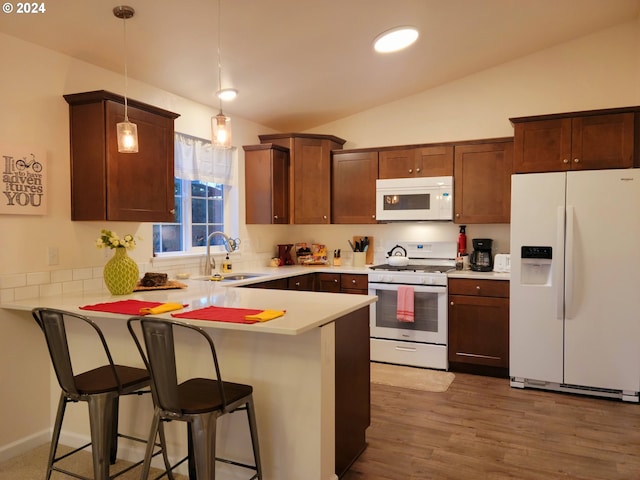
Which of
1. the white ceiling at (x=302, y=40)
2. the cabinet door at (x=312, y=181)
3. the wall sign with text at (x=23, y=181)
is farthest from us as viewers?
the cabinet door at (x=312, y=181)

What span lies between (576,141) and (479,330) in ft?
5.72

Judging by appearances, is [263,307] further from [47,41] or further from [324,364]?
[47,41]

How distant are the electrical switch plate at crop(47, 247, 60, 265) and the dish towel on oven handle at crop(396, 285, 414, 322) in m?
2.81

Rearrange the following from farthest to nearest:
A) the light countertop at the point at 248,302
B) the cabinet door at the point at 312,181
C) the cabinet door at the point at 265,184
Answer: the cabinet door at the point at 312,181, the cabinet door at the point at 265,184, the light countertop at the point at 248,302

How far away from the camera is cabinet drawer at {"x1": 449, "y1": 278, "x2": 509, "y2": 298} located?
157 inches

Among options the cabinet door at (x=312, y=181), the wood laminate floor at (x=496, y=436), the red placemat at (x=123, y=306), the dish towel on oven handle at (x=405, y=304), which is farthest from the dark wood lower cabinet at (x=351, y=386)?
the cabinet door at (x=312, y=181)

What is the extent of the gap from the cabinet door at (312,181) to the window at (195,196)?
2.42 feet

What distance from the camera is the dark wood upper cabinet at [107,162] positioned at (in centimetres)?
289

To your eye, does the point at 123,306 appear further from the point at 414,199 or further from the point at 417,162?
the point at 417,162

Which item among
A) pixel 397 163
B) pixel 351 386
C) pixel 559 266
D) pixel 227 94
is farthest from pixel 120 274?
pixel 559 266

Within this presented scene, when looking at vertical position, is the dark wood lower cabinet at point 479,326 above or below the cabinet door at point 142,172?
below

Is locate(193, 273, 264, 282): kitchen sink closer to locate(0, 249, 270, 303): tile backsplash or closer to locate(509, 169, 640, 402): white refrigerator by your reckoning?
locate(0, 249, 270, 303): tile backsplash

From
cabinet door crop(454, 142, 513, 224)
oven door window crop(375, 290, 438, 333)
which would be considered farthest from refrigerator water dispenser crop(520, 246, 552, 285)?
oven door window crop(375, 290, 438, 333)

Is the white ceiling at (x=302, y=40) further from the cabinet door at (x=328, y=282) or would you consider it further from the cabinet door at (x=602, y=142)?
the cabinet door at (x=328, y=282)
